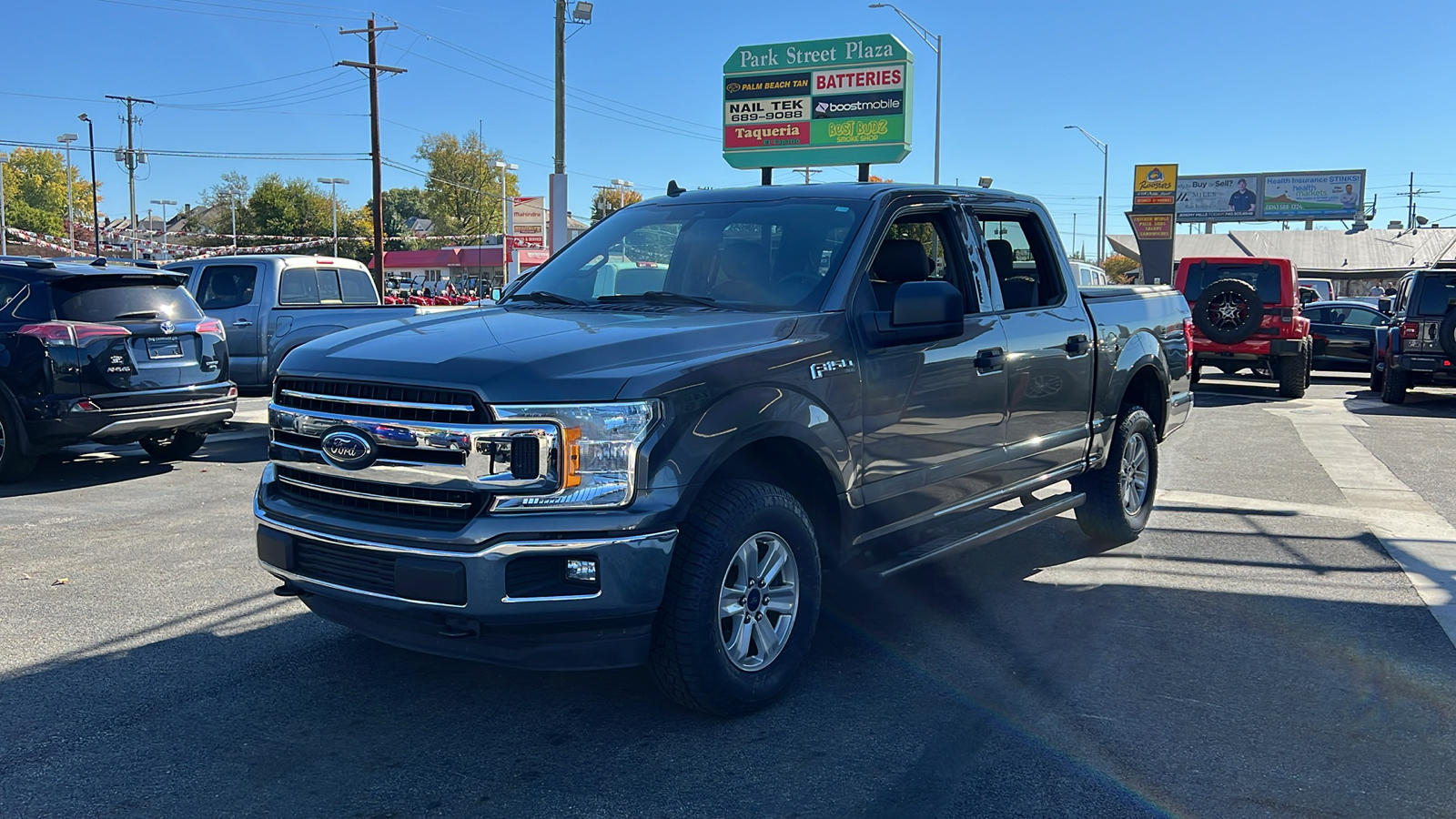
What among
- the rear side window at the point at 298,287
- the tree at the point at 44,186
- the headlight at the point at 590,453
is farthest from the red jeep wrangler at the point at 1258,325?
the tree at the point at 44,186

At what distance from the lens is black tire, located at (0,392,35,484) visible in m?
8.47

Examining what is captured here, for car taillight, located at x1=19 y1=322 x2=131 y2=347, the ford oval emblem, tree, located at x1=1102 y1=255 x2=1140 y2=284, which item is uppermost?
tree, located at x1=1102 y1=255 x2=1140 y2=284

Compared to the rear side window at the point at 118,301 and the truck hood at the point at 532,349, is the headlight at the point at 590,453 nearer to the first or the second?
the truck hood at the point at 532,349

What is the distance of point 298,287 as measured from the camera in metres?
12.9

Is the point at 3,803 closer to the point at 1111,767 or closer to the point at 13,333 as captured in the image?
the point at 1111,767

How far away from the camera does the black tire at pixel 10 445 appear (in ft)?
27.8

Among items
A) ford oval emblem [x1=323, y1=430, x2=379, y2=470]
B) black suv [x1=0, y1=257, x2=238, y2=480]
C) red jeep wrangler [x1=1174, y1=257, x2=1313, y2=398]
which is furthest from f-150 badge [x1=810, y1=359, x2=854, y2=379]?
red jeep wrangler [x1=1174, y1=257, x2=1313, y2=398]

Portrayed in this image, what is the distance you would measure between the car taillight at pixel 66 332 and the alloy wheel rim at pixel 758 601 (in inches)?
267

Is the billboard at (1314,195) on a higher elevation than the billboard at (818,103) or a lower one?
higher

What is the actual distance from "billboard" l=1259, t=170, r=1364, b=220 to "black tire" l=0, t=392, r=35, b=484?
8456 cm

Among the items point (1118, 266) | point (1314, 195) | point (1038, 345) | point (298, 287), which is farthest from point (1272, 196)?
point (1038, 345)

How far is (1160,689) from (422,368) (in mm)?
3030

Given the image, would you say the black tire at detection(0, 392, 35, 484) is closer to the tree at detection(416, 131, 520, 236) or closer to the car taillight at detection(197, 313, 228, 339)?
the car taillight at detection(197, 313, 228, 339)

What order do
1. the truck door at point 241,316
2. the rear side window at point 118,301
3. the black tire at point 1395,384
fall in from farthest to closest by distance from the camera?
the black tire at point 1395,384
the truck door at point 241,316
the rear side window at point 118,301
